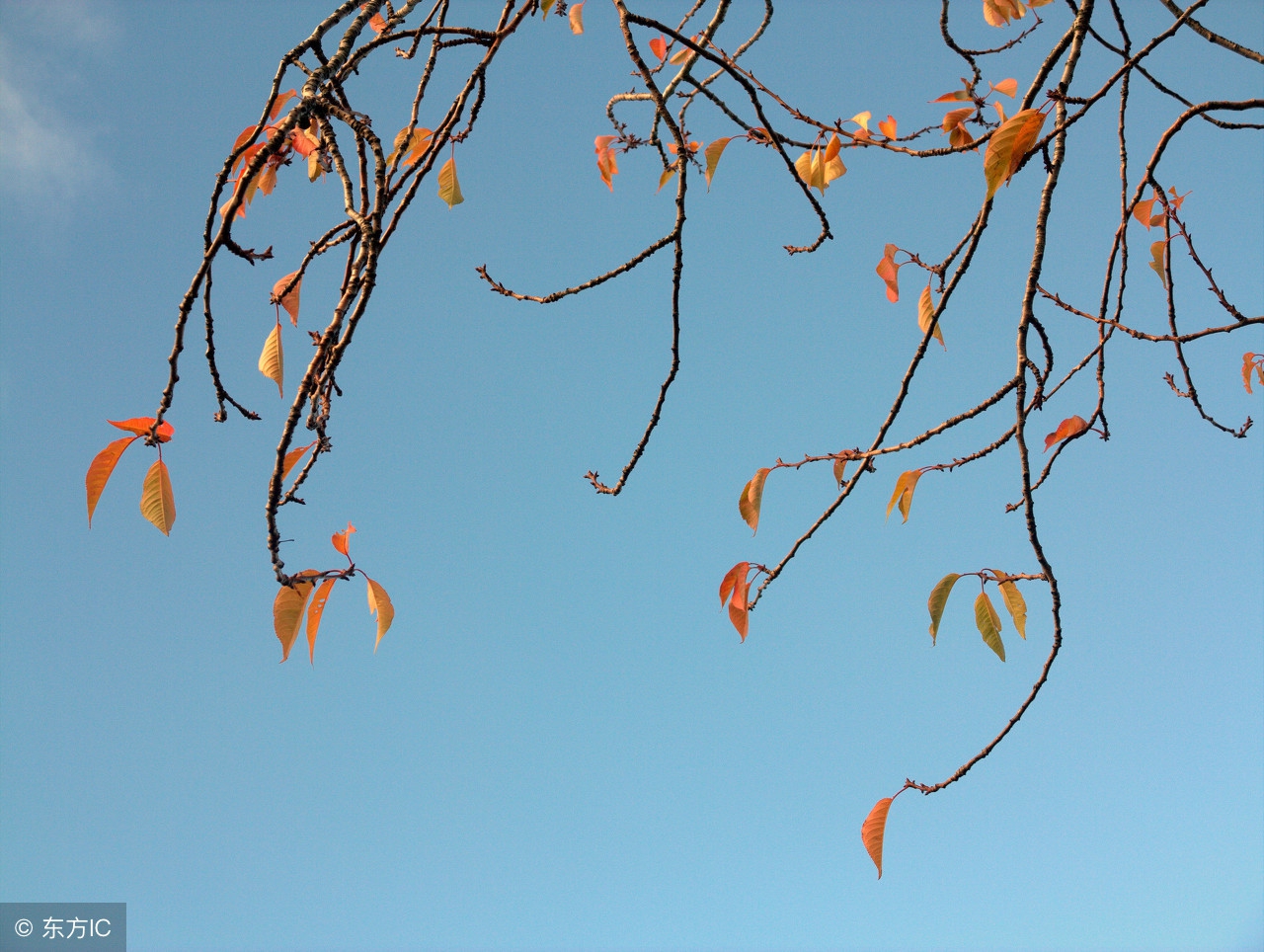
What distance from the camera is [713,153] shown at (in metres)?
1.33

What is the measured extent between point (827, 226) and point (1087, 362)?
→ 0.40 m

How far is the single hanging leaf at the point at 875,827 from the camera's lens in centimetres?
103

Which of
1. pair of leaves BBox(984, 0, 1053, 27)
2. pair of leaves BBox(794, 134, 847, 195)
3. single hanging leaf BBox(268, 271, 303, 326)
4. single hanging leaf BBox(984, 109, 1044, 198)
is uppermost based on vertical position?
pair of leaves BBox(984, 0, 1053, 27)

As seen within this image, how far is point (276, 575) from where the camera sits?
2.63 feet

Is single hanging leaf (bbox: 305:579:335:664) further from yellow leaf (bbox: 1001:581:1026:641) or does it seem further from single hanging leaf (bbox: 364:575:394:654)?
yellow leaf (bbox: 1001:581:1026:641)

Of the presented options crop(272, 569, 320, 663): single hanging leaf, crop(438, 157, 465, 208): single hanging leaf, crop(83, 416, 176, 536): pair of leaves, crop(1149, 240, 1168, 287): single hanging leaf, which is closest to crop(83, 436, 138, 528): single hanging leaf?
crop(83, 416, 176, 536): pair of leaves

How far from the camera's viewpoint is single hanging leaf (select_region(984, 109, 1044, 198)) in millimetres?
797

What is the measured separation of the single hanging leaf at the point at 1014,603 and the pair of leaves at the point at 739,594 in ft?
1.03

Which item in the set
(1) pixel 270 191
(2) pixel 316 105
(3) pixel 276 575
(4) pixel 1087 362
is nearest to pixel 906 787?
(4) pixel 1087 362

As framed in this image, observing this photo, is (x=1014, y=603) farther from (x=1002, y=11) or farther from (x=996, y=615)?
(x=1002, y=11)

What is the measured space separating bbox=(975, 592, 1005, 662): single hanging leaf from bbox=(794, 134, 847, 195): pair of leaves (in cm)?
63

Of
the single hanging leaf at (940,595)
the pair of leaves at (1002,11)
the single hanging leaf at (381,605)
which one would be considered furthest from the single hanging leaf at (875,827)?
the pair of leaves at (1002,11)

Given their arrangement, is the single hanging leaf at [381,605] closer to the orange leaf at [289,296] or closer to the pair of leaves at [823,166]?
the orange leaf at [289,296]

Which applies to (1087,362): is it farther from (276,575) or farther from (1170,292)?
(276,575)
